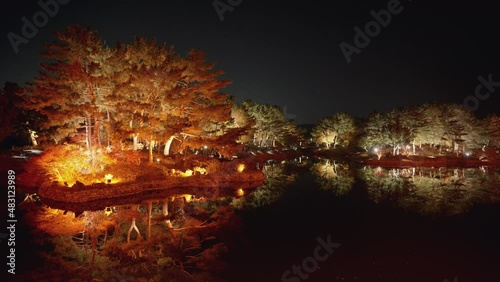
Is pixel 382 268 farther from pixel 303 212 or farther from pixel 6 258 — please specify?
pixel 6 258

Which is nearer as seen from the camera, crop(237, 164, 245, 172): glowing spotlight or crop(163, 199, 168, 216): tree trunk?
crop(163, 199, 168, 216): tree trunk

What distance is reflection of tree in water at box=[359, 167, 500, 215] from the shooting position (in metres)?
19.2

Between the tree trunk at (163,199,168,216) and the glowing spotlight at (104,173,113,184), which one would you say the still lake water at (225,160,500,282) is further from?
the glowing spotlight at (104,173,113,184)

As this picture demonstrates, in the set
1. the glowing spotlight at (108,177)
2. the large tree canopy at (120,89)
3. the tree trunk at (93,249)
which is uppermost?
the large tree canopy at (120,89)

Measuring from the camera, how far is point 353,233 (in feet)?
45.5

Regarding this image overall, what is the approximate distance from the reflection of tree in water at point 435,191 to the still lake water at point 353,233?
72 millimetres

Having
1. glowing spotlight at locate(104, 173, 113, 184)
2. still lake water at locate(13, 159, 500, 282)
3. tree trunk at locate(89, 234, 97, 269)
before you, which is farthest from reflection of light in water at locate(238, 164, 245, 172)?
tree trunk at locate(89, 234, 97, 269)

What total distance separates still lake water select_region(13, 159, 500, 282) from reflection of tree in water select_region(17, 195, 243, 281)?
0.56 ft

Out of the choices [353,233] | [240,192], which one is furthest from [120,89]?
[353,233]

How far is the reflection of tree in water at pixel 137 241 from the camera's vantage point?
10102 millimetres

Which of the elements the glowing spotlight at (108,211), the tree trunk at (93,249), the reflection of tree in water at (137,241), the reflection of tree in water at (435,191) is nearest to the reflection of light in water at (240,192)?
the reflection of tree in water at (137,241)

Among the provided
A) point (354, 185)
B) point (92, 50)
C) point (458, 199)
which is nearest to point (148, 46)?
point (92, 50)

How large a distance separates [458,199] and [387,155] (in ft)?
93.6

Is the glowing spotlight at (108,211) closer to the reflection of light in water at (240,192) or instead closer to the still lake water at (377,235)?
the still lake water at (377,235)
